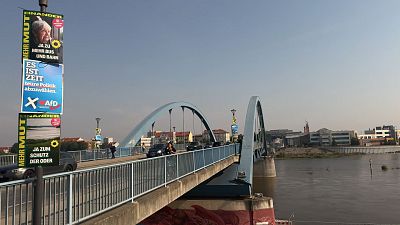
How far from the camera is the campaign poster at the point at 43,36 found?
5.38m

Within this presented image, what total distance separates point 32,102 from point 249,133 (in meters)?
31.7

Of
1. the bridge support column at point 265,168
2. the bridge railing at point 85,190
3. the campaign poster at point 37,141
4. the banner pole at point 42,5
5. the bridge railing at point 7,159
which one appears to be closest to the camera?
the campaign poster at point 37,141

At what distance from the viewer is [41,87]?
17.5 feet

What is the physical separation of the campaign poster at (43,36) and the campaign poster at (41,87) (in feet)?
0.42

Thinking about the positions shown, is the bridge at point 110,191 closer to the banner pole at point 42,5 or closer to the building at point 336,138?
the banner pole at point 42,5

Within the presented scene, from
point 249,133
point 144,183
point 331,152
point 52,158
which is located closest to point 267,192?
point 249,133

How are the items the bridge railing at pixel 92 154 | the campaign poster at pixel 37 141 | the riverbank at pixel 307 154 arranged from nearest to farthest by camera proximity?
the campaign poster at pixel 37 141 → the bridge railing at pixel 92 154 → the riverbank at pixel 307 154

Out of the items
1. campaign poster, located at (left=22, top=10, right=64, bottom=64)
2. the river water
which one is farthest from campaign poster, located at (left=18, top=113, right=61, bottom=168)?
the river water

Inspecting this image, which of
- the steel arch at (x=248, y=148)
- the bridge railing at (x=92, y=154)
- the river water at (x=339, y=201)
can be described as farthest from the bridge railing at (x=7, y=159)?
the river water at (x=339, y=201)

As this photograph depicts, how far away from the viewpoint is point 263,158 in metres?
64.4

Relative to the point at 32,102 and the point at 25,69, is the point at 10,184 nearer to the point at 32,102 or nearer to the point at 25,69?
the point at 32,102

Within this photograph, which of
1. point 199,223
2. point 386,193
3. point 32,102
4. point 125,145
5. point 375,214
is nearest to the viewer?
point 32,102

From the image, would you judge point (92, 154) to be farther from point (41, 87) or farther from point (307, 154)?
point (307, 154)

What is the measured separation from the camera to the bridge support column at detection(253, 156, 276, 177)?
62219 millimetres
